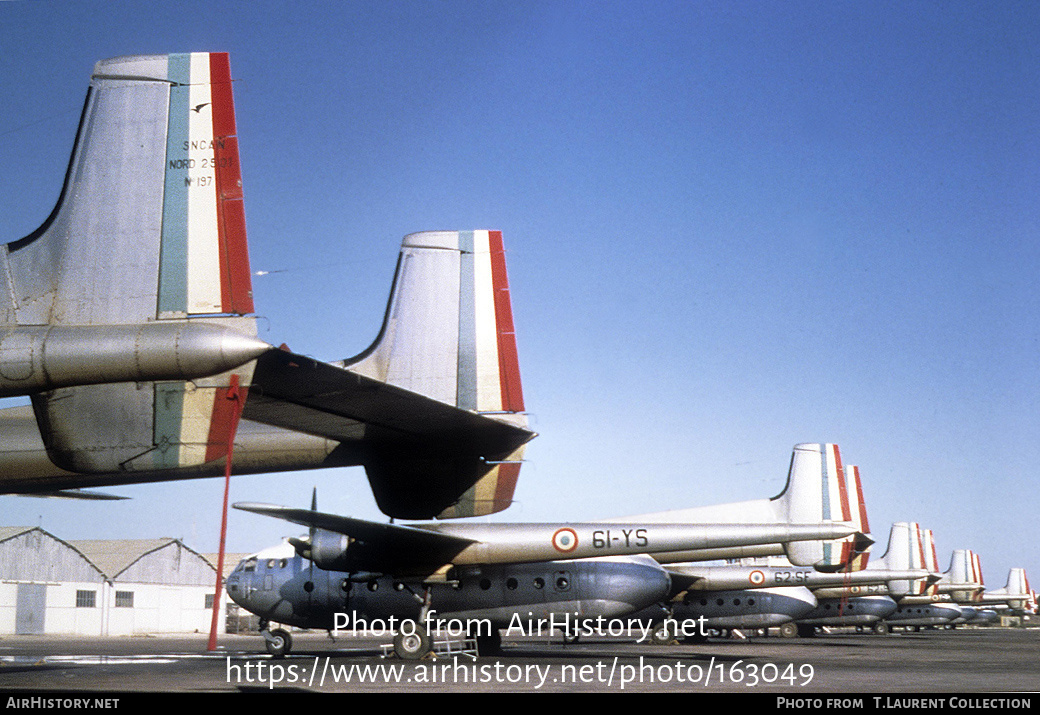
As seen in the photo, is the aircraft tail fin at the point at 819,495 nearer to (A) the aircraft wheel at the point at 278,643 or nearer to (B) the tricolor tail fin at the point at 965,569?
(A) the aircraft wheel at the point at 278,643

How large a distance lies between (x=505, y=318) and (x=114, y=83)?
8430 mm

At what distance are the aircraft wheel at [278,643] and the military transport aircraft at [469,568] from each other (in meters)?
0.04

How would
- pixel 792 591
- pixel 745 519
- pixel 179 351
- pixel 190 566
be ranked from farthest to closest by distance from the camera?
pixel 190 566 < pixel 792 591 < pixel 745 519 < pixel 179 351

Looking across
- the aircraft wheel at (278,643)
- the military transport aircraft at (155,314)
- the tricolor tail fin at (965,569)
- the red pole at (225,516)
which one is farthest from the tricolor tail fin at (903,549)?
the red pole at (225,516)

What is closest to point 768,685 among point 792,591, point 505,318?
point 505,318

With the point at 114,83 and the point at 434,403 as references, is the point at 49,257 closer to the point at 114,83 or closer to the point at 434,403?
the point at 114,83

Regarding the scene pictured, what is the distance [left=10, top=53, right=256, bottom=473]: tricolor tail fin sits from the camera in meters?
7.11

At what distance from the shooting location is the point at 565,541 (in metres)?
19.1

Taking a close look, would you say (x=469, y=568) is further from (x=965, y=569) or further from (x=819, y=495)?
(x=965, y=569)

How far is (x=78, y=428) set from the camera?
7152 millimetres

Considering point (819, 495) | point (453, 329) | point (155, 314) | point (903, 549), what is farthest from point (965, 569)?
point (155, 314)

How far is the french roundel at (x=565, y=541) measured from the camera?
62.6 feet

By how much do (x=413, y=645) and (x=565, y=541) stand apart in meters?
4.34

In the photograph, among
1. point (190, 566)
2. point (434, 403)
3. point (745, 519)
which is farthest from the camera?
point (190, 566)
